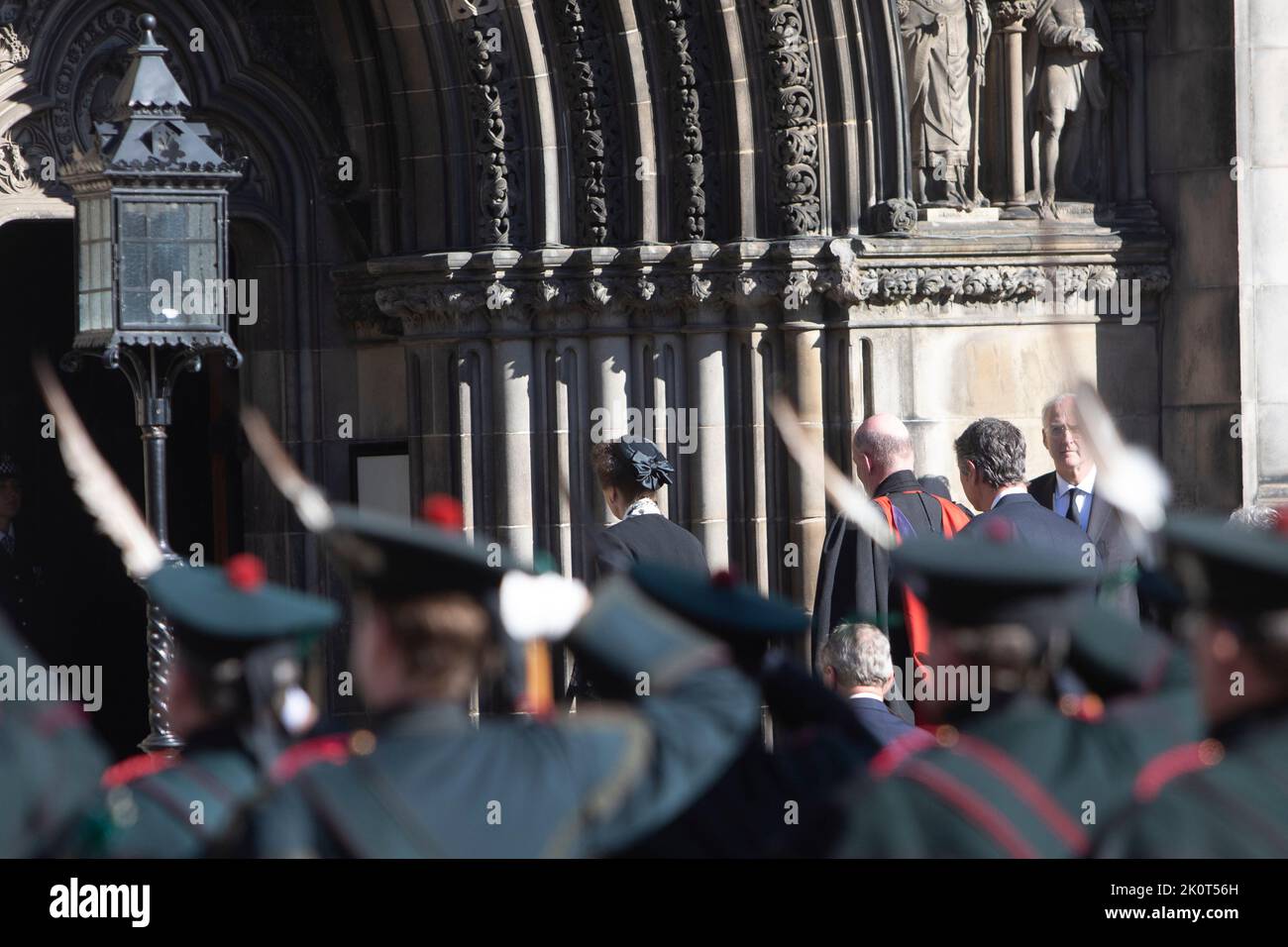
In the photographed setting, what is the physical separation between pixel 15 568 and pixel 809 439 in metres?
3.27

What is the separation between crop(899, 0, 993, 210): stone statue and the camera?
916 cm

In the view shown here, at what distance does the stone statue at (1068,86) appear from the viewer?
9.26 metres

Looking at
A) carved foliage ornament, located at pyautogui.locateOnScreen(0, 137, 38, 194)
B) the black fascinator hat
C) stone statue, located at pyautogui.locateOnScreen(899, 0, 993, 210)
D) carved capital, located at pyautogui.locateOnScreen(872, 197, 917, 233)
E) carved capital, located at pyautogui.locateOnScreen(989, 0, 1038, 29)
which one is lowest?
the black fascinator hat

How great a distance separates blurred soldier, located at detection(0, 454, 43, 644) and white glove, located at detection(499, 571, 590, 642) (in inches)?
209

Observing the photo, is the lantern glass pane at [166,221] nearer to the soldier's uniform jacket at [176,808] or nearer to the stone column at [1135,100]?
the soldier's uniform jacket at [176,808]

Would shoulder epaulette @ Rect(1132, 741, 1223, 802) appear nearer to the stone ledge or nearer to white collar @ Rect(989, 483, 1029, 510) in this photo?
white collar @ Rect(989, 483, 1029, 510)

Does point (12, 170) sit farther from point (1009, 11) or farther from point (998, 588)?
point (998, 588)

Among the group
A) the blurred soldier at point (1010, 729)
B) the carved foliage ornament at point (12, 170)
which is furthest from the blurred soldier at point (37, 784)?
the carved foliage ornament at point (12, 170)

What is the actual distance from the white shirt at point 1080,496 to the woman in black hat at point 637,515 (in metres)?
1.22

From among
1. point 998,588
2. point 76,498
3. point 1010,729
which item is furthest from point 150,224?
point 1010,729

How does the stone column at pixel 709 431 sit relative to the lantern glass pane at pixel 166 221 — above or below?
below

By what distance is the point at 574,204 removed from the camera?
29.7 ft

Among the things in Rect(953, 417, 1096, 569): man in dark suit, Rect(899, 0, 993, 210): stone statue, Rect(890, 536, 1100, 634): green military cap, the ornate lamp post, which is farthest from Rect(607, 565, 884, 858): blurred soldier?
Rect(899, 0, 993, 210): stone statue
